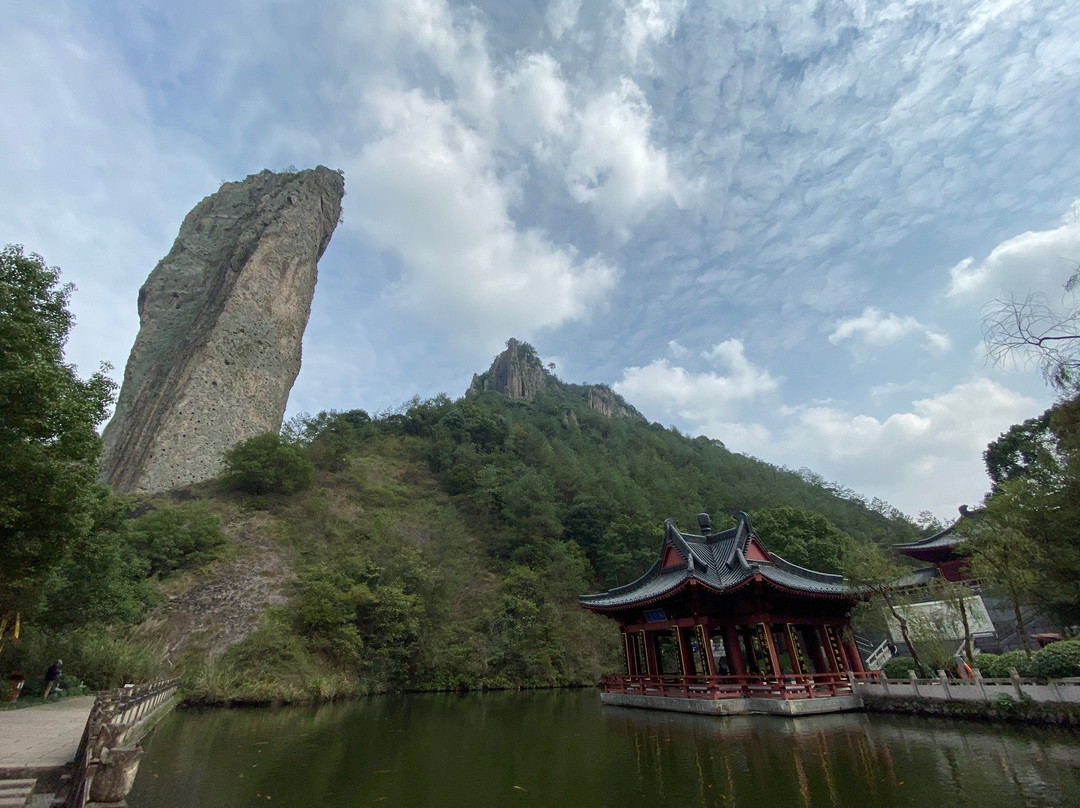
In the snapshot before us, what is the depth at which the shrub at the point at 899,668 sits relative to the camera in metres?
13.3

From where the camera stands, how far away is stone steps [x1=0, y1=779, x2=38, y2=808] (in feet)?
16.2

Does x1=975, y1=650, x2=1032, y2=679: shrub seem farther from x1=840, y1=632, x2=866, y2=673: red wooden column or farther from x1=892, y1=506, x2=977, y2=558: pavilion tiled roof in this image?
x1=892, y1=506, x2=977, y2=558: pavilion tiled roof

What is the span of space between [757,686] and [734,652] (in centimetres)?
92

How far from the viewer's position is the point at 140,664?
1512 centimetres

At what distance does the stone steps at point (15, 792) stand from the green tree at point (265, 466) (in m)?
24.8

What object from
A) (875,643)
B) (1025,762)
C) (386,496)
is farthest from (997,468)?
(386,496)

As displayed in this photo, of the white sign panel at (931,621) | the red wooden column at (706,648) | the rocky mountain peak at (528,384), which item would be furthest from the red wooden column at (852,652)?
the rocky mountain peak at (528,384)

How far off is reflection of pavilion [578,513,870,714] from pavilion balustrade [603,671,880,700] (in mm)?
28

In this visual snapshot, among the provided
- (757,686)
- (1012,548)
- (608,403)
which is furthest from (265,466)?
(608,403)

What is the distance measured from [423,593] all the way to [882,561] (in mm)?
17587

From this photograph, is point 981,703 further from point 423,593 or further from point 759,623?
point 423,593

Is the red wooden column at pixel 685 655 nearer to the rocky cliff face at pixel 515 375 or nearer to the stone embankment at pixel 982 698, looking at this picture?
the stone embankment at pixel 982 698

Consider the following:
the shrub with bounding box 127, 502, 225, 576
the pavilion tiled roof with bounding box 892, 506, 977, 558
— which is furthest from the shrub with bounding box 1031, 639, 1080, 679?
the shrub with bounding box 127, 502, 225, 576

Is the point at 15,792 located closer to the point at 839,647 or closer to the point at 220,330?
the point at 839,647
